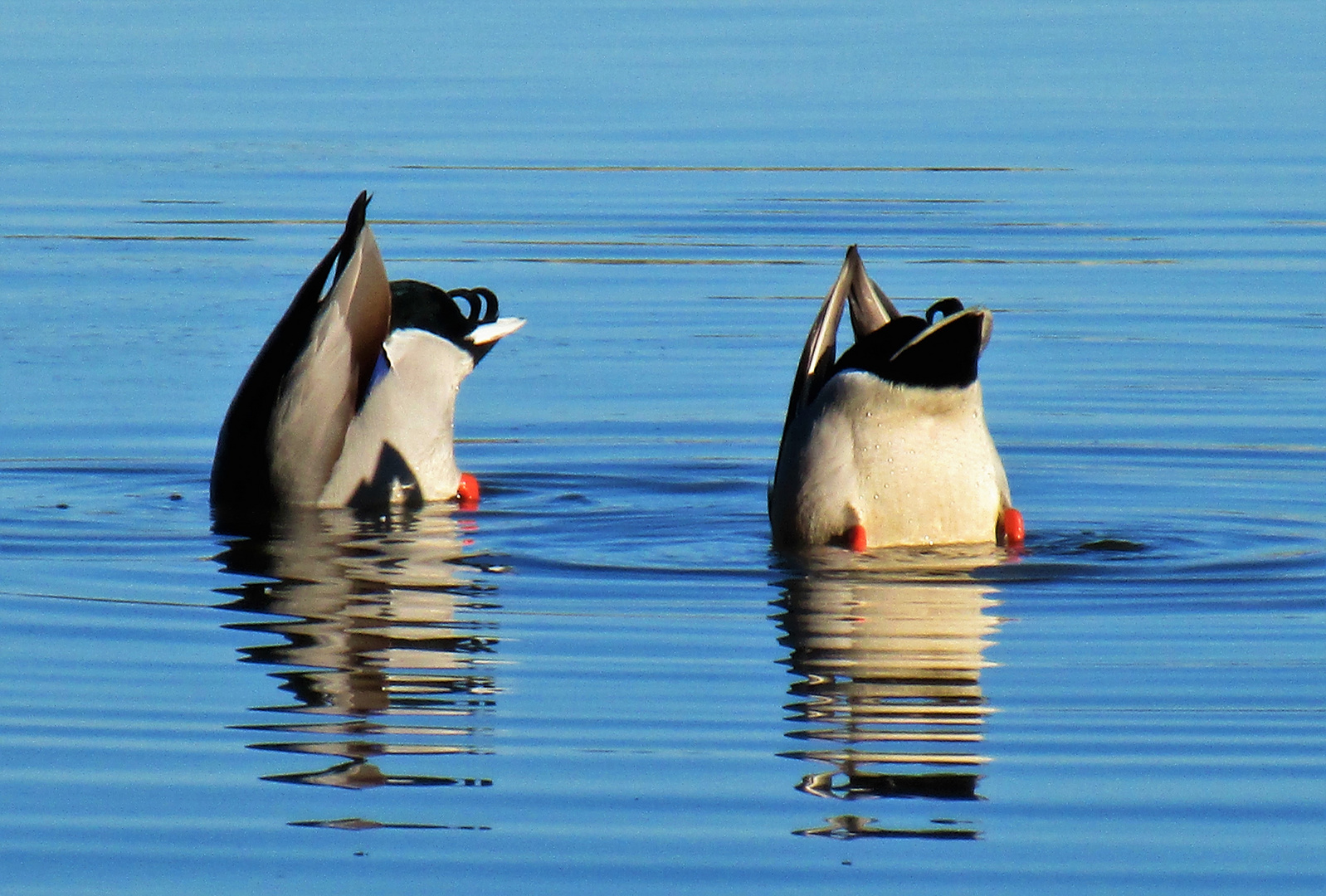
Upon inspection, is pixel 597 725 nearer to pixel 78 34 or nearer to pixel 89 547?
pixel 89 547

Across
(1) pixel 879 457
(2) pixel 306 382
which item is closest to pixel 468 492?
(2) pixel 306 382

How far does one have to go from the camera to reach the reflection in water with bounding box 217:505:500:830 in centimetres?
530

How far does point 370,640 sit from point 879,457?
1950 mm

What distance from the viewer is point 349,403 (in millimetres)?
8625

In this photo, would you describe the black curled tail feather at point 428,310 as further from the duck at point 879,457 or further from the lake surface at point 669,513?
the duck at point 879,457

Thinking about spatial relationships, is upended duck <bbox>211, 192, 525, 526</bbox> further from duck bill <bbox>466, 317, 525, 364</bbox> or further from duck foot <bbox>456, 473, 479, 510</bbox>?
duck bill <bbox>466, 317, 525, 364</bbox>

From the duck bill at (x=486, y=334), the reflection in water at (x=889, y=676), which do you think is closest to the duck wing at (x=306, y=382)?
the duck bill at (x=486, y=334)

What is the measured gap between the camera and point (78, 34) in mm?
23219

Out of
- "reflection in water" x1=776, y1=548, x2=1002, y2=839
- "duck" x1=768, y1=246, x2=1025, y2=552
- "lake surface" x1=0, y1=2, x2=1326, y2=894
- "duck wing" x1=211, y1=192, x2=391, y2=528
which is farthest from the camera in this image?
"duck wing" x1=211, y1=192, x2=391, y2=528

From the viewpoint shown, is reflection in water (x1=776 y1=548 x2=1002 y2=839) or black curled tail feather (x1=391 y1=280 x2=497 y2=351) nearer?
reflection in water (x1=776 y1=548 x2=1002 y2=839)

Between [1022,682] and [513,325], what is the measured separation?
13.2 ft

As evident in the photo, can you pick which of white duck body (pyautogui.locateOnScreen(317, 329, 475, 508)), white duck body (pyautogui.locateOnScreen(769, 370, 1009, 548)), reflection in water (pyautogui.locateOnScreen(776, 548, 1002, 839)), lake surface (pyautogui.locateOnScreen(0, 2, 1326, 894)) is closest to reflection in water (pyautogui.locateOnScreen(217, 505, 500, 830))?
lake surface (pyautogui.locateOnScreen(0, 2, 1326, 894))

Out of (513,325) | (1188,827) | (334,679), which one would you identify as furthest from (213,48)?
(1188,827)

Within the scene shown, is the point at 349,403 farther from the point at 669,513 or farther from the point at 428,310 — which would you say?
the point at 669,513
